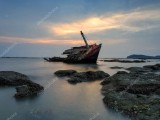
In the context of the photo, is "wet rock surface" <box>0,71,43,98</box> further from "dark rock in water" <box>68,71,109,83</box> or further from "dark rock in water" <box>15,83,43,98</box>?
"dark rock in water" <box>68,71,109,83</box>

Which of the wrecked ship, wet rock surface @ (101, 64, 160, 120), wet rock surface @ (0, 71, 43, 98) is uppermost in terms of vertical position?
the wrecked ship

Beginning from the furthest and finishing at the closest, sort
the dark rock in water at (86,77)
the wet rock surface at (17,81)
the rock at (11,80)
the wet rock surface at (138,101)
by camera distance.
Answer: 1. the dark rock in water at (86,77)
2. the rock at (11,80)
3. the wet rock surface at (17,81)
4. the wet rock surface at (138,101)

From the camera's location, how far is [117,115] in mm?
15148

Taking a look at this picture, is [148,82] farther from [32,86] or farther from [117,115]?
[32,86]

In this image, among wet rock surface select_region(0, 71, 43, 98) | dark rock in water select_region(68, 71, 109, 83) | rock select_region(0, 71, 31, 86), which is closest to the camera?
wet rock surface select_region(0, 71, 43, 98)

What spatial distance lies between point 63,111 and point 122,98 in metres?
4.58

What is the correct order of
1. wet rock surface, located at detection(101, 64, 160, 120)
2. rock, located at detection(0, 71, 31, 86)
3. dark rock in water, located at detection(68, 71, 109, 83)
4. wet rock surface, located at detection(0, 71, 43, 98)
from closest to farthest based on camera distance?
wet rock surface, located at detection(101, 64, 160, 120), wet rock surface, located at detection(0, 71, 43, 98), rock, located at detection(0, 71, 31, 86), dark rock in water, located at detection(68, 71, 109, 83)

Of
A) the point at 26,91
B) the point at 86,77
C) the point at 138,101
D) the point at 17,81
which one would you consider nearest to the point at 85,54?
the point at 86,77

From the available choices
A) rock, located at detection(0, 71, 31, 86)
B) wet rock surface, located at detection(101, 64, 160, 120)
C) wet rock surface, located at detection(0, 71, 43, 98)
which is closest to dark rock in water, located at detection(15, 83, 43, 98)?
wet rock surface, located at detection(0, 71, 43, 98)

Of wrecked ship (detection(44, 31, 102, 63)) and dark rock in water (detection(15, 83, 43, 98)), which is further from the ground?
wrecked ship (detection(44, 31, 102, 63))

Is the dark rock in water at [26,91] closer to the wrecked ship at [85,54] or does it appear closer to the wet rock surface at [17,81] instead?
the wet rock surface at [17,81]

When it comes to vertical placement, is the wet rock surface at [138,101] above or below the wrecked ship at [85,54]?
below

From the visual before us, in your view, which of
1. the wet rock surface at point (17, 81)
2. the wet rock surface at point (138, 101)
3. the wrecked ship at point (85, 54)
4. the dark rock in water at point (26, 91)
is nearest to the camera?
the wet rock surface at point (138, 101)

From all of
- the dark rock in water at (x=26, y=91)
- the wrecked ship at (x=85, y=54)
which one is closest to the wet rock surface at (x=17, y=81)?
the dark rock in water at (x=26, y=91)
